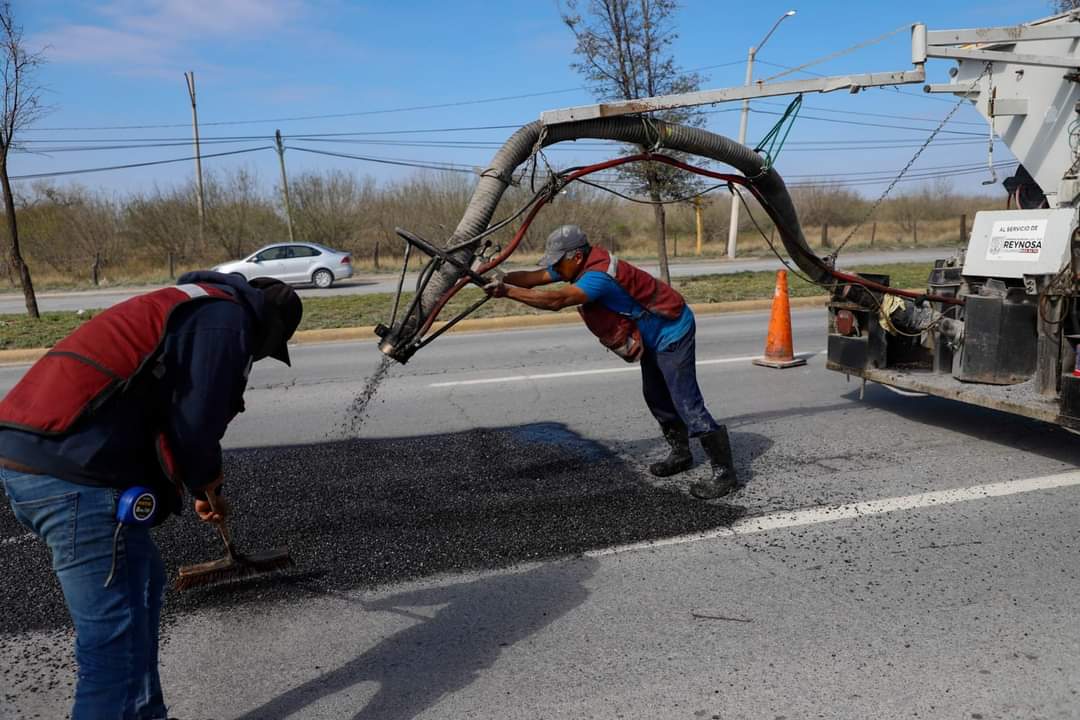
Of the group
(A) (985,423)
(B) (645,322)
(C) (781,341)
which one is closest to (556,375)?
(C) (781,341)

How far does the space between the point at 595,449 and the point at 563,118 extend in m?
2.56

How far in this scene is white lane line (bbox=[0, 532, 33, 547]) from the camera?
187 inches

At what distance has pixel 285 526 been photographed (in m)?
4.90

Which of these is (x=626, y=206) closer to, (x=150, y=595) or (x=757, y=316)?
(x=757, y=316)

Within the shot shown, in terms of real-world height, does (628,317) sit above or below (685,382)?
above

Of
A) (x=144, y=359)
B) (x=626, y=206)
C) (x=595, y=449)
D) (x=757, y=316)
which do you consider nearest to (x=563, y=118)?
(x=595, y=449)

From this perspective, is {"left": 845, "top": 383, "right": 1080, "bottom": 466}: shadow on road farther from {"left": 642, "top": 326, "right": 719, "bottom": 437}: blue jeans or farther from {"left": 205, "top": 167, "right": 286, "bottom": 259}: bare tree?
{"left": 205, "top": 167, "right": 286, "bottom": 259}: bare tree

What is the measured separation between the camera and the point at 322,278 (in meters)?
25.9

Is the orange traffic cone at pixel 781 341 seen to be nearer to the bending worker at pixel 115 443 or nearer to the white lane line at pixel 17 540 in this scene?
the white lane line at pixel 17 540

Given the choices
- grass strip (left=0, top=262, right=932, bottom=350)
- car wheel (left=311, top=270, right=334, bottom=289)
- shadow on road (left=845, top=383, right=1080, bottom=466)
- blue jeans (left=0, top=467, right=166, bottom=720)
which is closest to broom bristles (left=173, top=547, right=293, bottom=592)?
blue jeans (left=0, top=467, right=166, bottom=720)

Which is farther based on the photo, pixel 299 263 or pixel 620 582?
pixel 299 263

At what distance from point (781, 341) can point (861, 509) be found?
4932 mm

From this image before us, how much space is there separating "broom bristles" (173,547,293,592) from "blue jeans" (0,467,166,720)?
1342 mm

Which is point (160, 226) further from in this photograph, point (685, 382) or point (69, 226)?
point (685, 382)
